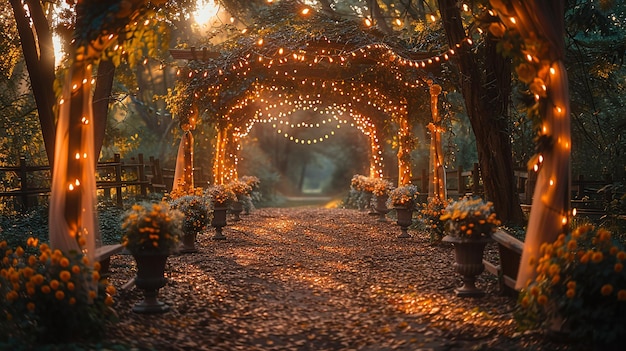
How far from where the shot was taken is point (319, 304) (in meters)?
8.40

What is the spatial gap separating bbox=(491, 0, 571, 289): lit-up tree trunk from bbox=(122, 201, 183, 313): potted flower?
344 cm

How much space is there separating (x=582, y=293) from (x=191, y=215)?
799 cm

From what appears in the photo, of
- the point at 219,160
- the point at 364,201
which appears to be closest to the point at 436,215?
the point at 219,160

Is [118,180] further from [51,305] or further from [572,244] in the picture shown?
[572,244]

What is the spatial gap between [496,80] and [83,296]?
8.34 m

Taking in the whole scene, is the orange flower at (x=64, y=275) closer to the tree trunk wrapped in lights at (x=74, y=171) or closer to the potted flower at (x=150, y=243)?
the tree trunk wrapped in lights at (x=74, y=171)

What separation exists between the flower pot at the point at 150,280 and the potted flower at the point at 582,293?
3.58 metres

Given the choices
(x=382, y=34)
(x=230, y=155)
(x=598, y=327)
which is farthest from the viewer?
(x=230, y=155)

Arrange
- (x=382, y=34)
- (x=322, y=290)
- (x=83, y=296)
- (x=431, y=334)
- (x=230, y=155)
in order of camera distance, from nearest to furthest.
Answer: (x=83, y=296), (x=431, y=334), (x=322, y=290), (x=382, y=34), (x=230, y=155)

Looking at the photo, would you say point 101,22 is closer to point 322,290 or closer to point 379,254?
point 322,290

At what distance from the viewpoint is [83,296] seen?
6.24 m

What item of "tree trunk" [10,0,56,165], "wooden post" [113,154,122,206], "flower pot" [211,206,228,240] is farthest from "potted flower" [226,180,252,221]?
"tree trunk" [10,0,56,165]

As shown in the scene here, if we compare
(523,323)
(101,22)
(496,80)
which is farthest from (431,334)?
(496,80)

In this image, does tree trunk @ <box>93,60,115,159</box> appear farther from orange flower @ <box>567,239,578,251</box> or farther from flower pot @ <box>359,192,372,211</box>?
flower pot @ <box>359,192,372,211</box>
